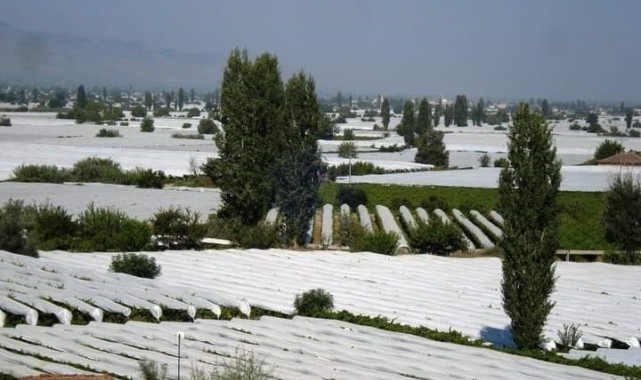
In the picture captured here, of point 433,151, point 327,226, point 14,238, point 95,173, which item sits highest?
point 433,151

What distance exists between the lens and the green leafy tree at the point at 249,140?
25819 millimetres

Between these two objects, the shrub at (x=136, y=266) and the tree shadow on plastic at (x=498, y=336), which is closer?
the tree shadow on plastic at (x=498, y=336)

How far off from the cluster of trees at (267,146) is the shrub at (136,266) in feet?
23.8

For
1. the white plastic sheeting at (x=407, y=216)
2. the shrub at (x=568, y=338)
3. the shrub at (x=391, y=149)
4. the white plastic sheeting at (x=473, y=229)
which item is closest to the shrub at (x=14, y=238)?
the shrub at (x=568, y=338)

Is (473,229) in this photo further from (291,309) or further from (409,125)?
(409,125)

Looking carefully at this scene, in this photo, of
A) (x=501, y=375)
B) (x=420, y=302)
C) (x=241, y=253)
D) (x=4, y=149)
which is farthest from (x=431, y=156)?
(x=501, y=375)

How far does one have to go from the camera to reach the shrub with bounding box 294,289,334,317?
15.0 meters

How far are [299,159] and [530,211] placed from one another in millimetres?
13097

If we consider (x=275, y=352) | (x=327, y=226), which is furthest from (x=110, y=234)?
(x=275, y=352)

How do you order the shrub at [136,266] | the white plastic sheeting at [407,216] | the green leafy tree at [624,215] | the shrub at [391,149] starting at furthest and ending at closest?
the shrub at [391,149], the white plastic sheeting at [407,216], the green leafy tree at [624,215], the shrub at [136,266]

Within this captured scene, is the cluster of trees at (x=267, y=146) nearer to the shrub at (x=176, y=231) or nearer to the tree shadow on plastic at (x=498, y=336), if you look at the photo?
the shrub at (x=176, y=231)

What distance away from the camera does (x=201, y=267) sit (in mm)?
19797

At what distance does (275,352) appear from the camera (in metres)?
11.7

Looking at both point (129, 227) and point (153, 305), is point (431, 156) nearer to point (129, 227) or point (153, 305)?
point (129, 227)
